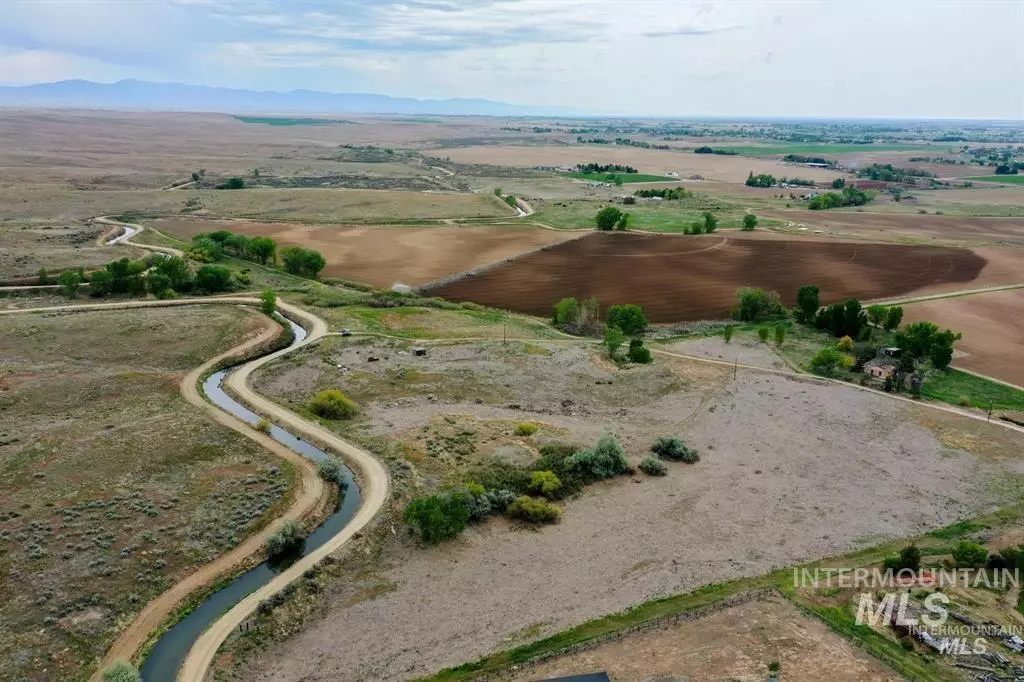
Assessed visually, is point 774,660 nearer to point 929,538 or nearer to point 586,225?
point 929,538

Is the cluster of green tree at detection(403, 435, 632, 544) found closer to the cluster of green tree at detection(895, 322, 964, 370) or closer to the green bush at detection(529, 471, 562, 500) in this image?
the green bush at detection(529, 471, 562, 500)

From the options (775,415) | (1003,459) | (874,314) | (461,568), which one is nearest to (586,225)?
(874,314)

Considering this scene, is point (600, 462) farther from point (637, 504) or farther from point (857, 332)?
point (857, 332)

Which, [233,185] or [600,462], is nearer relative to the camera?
[600,462]

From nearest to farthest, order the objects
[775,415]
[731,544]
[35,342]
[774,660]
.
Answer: [774,660] → [731,544] → [775,415] → [35,342]

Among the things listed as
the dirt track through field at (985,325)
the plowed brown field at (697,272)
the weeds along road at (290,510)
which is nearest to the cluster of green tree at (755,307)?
the plowed brown field at (697,272)

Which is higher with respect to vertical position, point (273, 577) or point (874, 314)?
point (874, 314)

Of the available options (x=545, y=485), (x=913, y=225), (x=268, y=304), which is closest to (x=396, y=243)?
(x=268, y=304)
